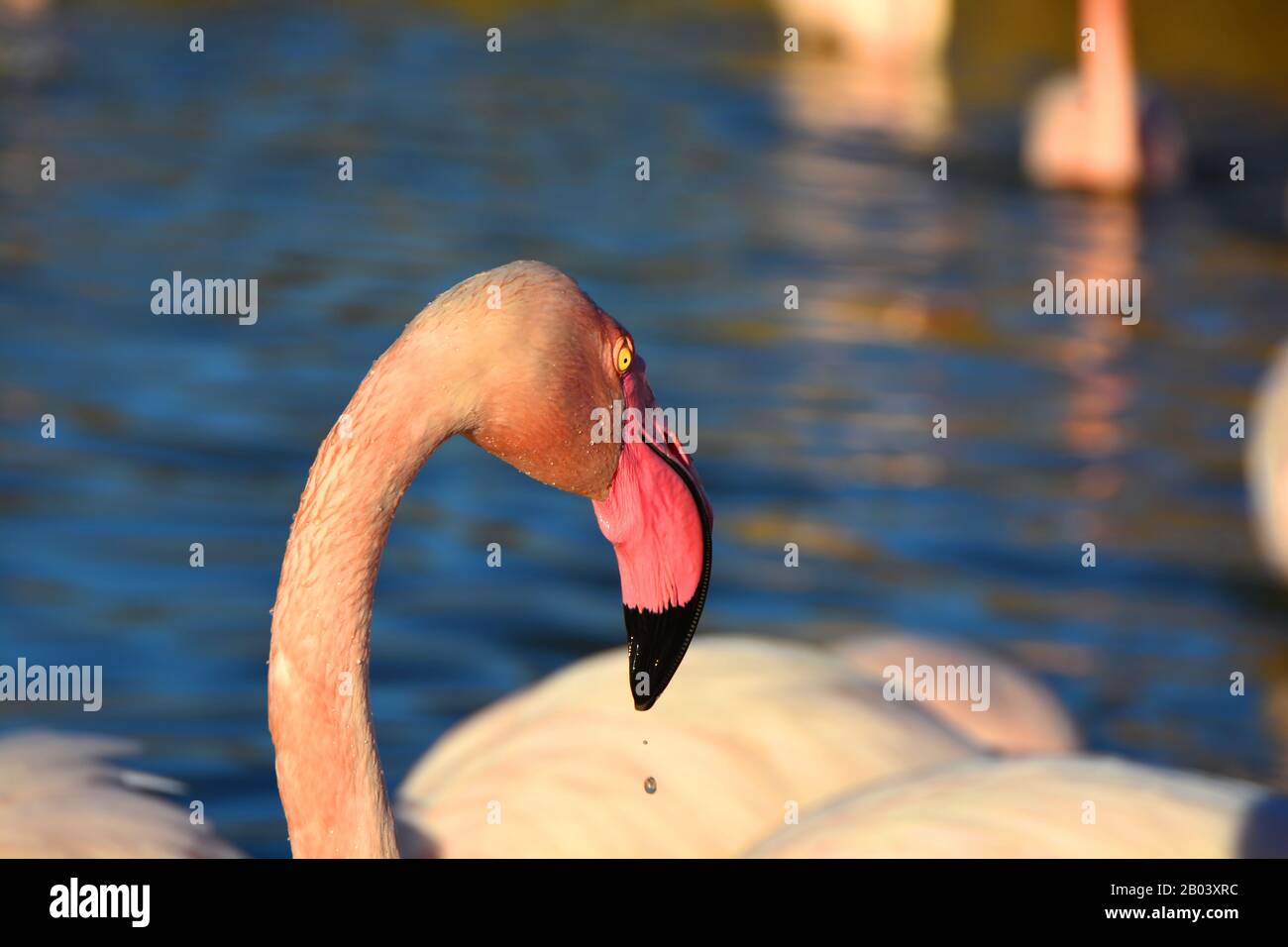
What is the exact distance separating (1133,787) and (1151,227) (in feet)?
25.6

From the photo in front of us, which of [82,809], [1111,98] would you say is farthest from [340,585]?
[1111,98]

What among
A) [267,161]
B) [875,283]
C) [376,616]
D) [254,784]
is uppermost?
[267,161]

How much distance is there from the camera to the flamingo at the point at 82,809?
9.46 ft

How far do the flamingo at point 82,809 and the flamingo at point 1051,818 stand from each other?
91 centimetres

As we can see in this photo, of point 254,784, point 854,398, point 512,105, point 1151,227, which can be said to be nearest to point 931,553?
point 854,398

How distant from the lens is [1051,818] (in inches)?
116

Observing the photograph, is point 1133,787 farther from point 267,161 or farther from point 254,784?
point 267,161

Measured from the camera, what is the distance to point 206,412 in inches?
274

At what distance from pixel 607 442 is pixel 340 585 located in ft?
1.26
